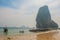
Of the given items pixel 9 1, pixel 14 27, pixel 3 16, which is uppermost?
pixel 9 1

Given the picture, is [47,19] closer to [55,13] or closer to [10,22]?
[55,13]

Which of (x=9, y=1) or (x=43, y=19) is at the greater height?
(x=9, y=1)

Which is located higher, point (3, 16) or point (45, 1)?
point (45, 1)

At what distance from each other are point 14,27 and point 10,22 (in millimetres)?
249

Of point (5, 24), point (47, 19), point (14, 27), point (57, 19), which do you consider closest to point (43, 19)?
point (47, 19)

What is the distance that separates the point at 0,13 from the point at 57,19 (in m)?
1.69

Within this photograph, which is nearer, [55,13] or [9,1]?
[9,1]

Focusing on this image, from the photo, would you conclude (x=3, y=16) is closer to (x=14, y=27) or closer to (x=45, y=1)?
(x=14, y=27)

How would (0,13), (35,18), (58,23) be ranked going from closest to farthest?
1. (0,13)
2. (35,18)
3. (58,23)

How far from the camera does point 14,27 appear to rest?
11.5 feet

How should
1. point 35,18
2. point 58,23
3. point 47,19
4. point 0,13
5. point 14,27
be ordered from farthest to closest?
point 47,19 → point 58,23 → point 35,18 → point 14,27 → point 0,13

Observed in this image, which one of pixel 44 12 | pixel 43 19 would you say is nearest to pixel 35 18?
pixel 43 19

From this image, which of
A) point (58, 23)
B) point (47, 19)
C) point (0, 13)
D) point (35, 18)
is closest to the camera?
Result: point (0, 13)

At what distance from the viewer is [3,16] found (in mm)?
3188
